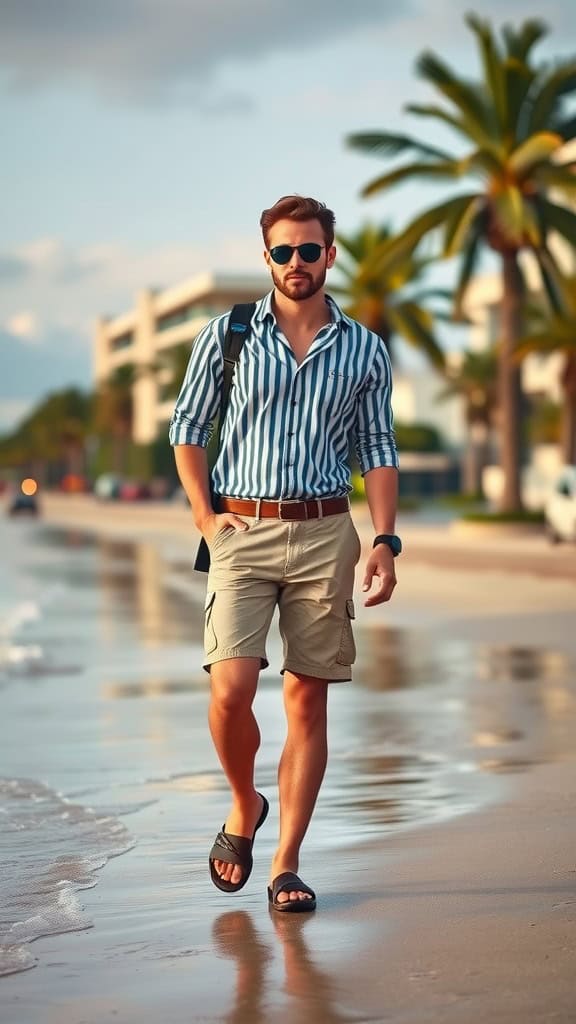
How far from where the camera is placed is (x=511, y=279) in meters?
40.2

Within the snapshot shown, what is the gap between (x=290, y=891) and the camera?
5.54 metres

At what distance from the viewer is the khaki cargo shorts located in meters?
5.65

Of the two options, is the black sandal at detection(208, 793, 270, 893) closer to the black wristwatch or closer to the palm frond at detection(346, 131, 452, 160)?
the black wristwatch

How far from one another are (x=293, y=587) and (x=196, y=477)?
1.40 ft

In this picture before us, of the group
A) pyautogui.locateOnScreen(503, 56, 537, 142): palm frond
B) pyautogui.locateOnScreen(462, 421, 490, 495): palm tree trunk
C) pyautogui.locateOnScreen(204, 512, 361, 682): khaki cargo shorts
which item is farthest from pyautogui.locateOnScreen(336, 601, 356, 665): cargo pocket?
pyautogui.locateOnScreen(462, 421, 490, 495): palm tree trunk

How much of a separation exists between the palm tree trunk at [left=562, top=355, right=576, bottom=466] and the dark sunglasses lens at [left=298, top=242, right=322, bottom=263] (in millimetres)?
46725

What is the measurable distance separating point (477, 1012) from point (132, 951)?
110cm

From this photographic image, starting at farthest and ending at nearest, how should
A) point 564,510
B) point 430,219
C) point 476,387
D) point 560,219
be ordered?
point 476,387, point 430,219, point 560,219, point 564,510

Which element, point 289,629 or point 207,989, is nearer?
point 207,989

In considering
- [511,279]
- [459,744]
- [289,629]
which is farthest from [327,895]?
[511,279]

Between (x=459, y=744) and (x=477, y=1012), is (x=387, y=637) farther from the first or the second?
(x=477, y=1012)

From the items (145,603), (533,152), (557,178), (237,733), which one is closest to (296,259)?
(237,733)

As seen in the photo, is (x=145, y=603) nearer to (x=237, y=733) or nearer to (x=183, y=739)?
(x=183, y=739)

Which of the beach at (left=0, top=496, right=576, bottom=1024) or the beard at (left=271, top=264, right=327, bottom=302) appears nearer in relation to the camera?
the beach at (left=0, top=496, right=576, bottom=1024)
